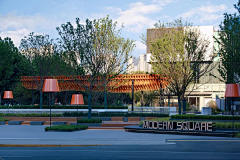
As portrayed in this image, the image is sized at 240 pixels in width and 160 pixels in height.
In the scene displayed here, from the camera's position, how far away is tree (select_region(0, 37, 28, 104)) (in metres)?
57.8

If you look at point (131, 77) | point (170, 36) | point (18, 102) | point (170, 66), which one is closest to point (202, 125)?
point (170, 66)

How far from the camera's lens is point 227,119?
27625 mm

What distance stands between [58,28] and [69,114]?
8962 millimetres

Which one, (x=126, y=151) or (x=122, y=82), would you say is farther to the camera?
(x=122, y=82)

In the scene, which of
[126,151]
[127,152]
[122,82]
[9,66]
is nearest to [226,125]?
[126,151]

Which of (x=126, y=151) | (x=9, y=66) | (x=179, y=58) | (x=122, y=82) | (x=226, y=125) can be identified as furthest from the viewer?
(x=9, y=66)

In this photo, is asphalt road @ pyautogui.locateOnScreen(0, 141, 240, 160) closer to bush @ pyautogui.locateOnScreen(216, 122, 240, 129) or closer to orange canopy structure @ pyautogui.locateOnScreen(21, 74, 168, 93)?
bush @ pyautogui.locateOnScreen(216, 122, 240, 129)

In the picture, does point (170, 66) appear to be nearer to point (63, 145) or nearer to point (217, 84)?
point (63, 145)

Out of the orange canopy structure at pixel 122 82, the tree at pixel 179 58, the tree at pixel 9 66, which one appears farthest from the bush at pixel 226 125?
the tree at pixel 9 66

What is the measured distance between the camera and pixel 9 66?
2339 inches

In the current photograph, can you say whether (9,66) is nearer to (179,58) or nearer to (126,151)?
(179,58)

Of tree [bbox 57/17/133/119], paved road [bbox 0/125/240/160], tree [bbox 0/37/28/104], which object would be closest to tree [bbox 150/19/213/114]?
tree [bbox 57/17/133/119]

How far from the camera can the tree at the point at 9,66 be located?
57.8 metres

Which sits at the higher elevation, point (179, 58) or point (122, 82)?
point (179, 58)
